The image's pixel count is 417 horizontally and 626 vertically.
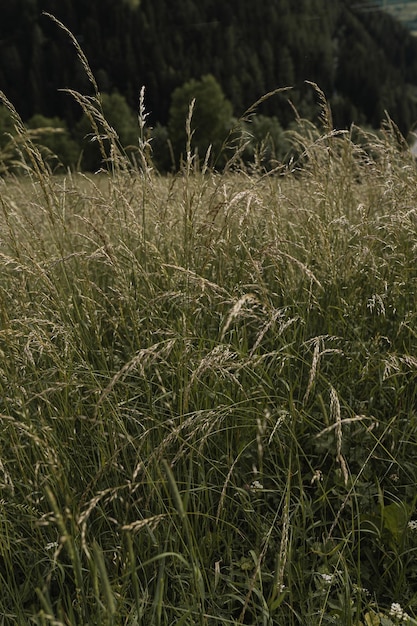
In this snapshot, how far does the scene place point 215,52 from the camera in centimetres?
7256

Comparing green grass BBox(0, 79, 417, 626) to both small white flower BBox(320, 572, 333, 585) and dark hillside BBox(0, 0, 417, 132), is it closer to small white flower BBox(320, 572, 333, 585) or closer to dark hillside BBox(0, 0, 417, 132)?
small white flower BBox(320, 572, 333, 585)

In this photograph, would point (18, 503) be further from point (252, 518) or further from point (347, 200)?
point (347, 200)

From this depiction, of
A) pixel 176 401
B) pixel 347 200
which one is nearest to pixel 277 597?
pixel 176 401

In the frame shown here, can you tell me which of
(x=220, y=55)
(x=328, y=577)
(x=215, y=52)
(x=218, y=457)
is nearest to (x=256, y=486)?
(x=218, y=457)

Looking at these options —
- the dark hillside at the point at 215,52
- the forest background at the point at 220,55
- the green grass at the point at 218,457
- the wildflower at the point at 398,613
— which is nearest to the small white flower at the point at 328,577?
the green grass at the point at 218,457

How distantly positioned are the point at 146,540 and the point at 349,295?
117 cm

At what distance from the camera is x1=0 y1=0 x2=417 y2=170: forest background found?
212 feet

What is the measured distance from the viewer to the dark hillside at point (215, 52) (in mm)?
65938

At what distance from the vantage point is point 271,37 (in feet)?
238

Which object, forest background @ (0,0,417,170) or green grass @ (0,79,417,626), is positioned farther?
forest background @ (0,0,417,170)

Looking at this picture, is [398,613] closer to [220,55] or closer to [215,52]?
[220,55]

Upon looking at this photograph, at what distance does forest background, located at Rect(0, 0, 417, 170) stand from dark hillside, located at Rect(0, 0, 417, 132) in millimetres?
118

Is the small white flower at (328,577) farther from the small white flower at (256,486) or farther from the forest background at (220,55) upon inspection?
the forest background at (220,55)

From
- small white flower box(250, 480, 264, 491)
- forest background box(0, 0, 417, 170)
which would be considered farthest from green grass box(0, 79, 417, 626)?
forest background box(0, 0, 417, 170)
